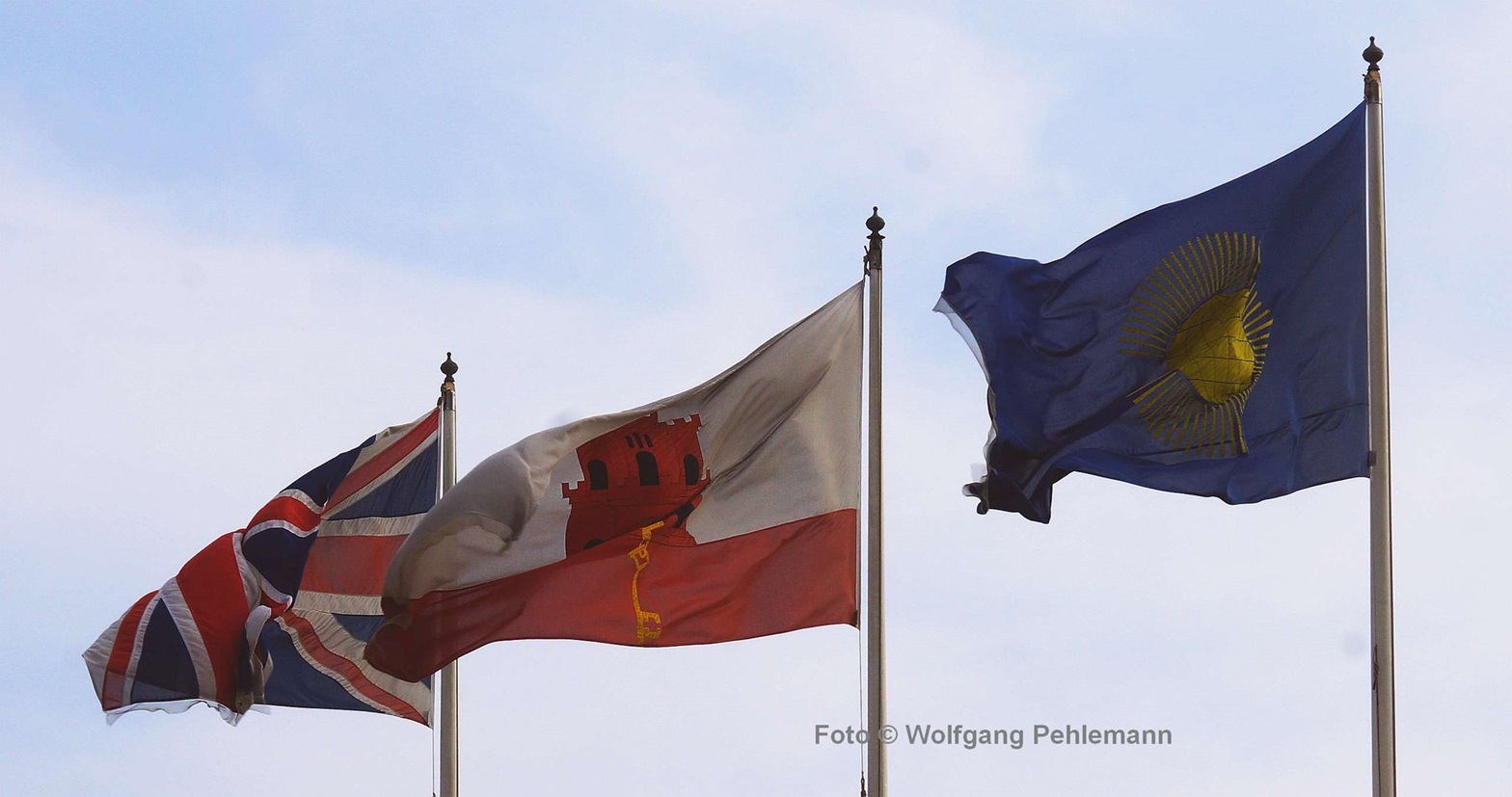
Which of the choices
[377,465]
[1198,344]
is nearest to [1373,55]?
[1198,344]

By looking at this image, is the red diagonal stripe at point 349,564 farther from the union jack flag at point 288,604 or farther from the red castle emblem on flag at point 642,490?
the red castle emblem on flag at point 642,490

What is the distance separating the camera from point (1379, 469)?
20797 mm

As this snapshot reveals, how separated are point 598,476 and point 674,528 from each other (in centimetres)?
84

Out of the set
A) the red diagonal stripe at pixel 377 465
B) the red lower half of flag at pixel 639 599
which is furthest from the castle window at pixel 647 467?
the red diagonal stripe at pixel 377 465

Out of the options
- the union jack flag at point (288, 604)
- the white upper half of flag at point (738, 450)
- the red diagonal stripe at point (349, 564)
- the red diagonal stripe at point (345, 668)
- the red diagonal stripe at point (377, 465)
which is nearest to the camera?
the white upper half of flag at point (738, 450)

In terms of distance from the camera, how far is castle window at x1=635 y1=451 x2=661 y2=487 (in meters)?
24.3

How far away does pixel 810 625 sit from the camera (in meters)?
23.8

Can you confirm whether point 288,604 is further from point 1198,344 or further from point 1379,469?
point 1379,469

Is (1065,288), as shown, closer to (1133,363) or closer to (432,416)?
(1133,363)

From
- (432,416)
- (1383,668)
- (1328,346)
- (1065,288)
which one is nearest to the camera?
(1383,668)

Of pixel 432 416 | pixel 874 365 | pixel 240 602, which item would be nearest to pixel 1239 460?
pixel 874 365

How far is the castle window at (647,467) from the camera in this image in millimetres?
24281

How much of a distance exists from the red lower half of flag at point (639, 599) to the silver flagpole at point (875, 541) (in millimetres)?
831

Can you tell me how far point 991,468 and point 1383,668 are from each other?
4.04 metres
